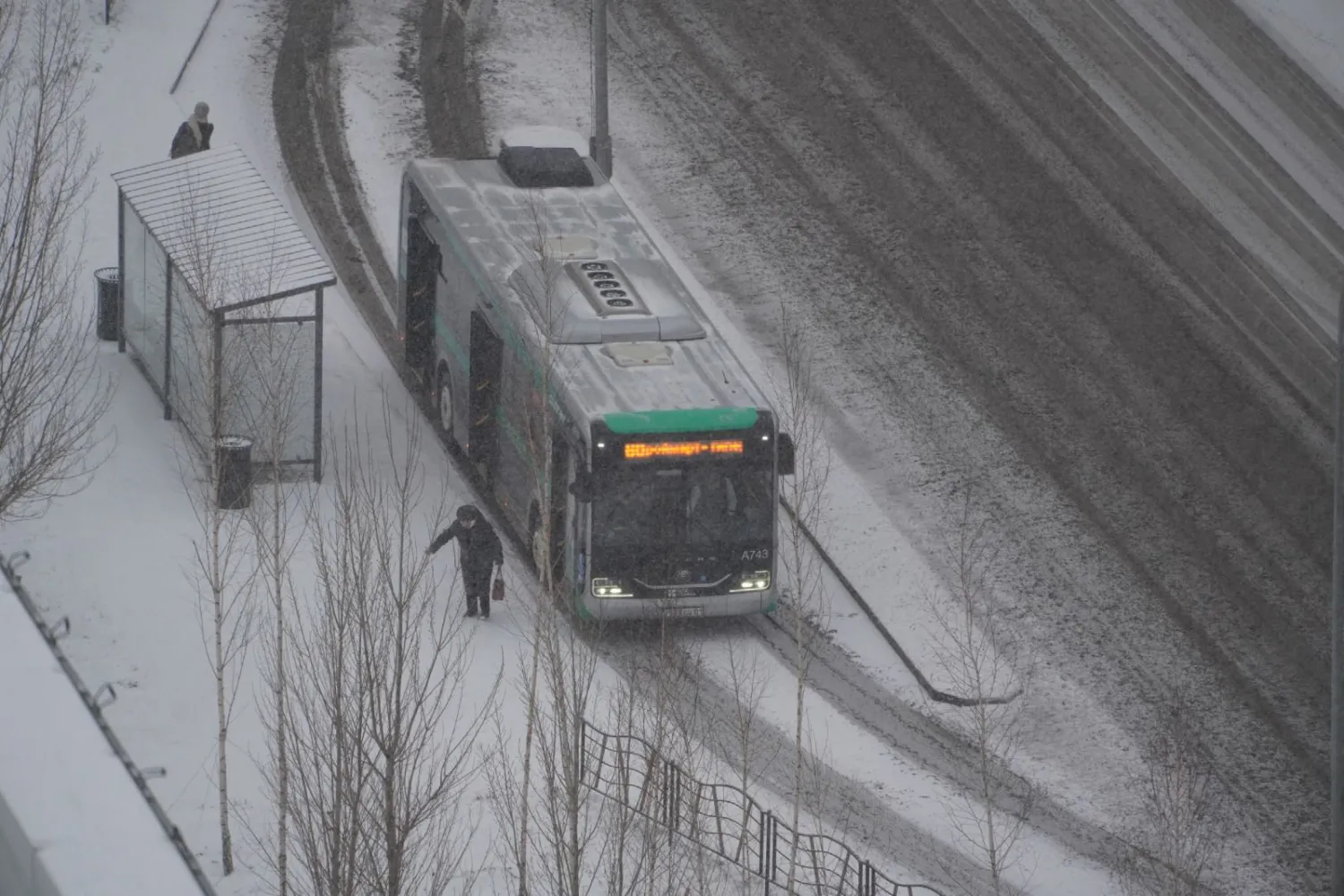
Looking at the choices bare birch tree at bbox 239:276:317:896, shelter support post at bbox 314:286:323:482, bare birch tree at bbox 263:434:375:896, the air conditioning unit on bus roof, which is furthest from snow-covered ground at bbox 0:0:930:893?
the air conditioning unit on bus roof

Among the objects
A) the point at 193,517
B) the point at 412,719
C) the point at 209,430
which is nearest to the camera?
the point at 412,719

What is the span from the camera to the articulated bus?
24.2m

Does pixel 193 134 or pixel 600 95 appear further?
pixel 600 95

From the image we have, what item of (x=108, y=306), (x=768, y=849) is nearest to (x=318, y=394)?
(x=108, y=306)

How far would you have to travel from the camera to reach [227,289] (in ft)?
85.5

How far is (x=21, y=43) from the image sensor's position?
36625 mm

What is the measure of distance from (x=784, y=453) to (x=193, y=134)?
1172 centimetres

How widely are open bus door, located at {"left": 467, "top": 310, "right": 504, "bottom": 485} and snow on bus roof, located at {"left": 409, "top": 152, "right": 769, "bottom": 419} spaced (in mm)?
604

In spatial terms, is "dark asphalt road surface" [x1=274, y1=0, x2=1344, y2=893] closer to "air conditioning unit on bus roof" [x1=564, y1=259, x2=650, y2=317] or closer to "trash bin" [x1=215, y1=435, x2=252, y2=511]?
"air conditioning unit on bus roof" [x1=564, y1=259, x2=650, y2=317]

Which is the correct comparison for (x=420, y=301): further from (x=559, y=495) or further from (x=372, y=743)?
(x=372, y=743)

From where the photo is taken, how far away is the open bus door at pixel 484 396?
87.5 ft

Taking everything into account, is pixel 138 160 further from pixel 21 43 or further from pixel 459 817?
pixel 459 817

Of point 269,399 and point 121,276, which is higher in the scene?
point 269,399

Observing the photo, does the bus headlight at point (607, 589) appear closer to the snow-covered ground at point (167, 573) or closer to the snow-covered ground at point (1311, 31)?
the snow-covered ground at point (167, 573)
